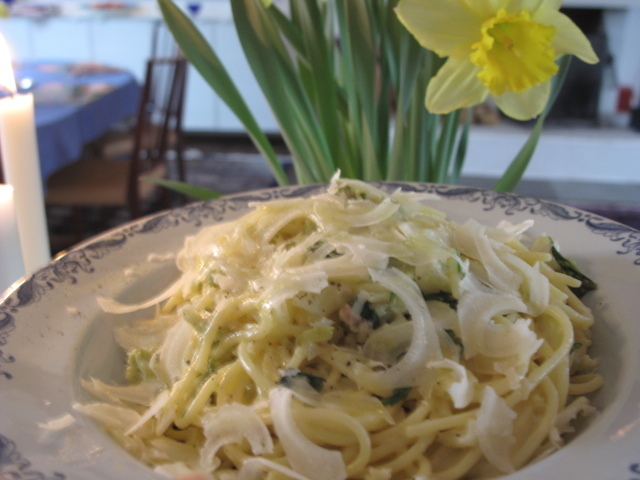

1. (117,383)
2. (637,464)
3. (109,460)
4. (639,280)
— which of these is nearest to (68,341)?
(117,383)

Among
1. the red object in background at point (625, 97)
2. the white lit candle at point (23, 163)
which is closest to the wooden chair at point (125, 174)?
the white lit candle at point (23, 163)

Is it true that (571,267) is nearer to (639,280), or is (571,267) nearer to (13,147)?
(639,280)

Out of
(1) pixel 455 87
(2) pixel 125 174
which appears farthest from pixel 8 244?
(2) pixel 125 174

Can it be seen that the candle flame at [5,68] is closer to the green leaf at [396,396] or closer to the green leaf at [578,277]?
the green leaf at [396,396]

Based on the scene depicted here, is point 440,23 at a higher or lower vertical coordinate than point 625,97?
higher

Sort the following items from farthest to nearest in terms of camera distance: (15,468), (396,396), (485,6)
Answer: (485,6), (396,396), (15,468)

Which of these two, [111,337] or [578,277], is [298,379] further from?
[578,277]
